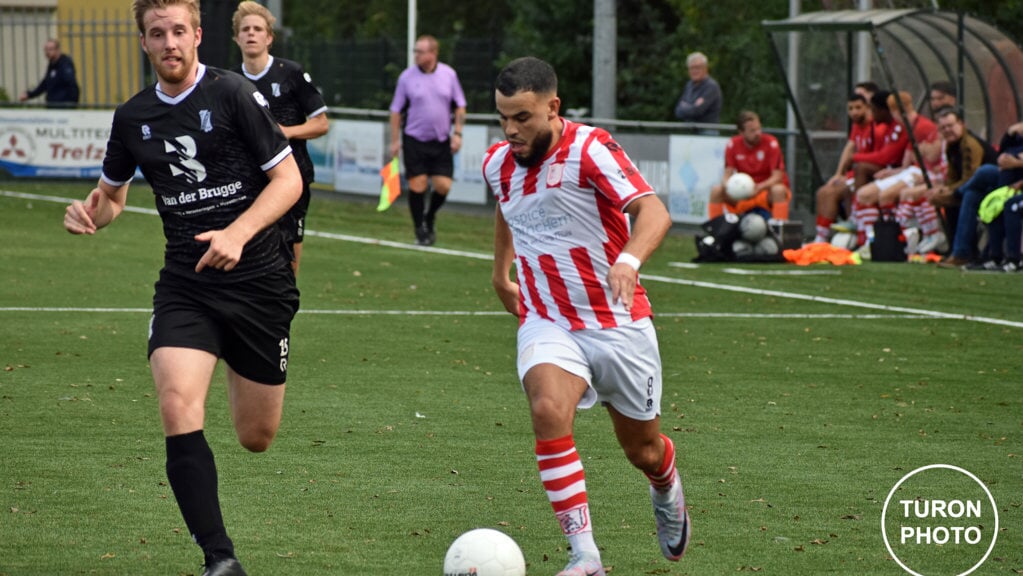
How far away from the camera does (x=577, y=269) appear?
229 inches

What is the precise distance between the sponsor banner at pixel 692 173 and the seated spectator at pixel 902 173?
2.09 meters

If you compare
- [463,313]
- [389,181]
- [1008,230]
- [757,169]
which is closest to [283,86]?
[463,313]

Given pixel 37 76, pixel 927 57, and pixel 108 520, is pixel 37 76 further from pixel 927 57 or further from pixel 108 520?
pixel 108 520

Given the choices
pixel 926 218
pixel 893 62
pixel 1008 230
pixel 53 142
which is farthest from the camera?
pixel 53 142

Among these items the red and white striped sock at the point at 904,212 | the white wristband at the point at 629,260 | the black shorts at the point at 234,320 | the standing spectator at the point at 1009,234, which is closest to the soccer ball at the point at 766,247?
the red and white striped sock at the point at 904,212

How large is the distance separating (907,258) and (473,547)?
13.4 meters

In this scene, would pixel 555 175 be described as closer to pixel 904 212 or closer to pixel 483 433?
pixel 483 433

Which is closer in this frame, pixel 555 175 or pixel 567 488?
pixel 567 488

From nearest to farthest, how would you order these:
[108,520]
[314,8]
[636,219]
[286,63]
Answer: [636,219] → [108,520] → [286,63] → [314,8]

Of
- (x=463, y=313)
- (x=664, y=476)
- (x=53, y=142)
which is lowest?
(x=463, y=313)

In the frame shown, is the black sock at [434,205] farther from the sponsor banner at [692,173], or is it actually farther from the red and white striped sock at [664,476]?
the red and white striped sock at [664,476]

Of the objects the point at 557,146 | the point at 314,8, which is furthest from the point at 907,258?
the point at 314,8

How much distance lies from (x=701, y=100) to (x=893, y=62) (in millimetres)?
2836

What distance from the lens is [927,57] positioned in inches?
774
